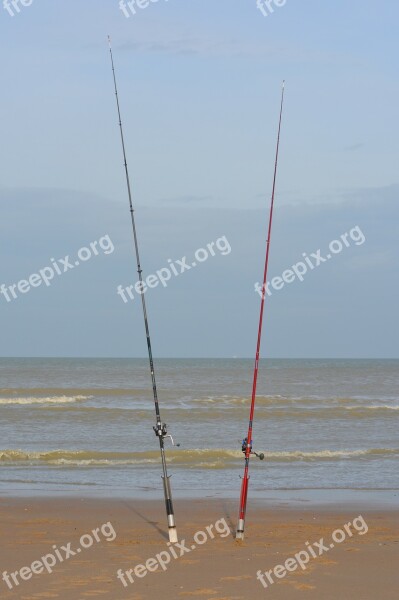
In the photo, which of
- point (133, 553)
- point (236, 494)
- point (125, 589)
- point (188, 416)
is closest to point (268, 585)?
point (125, 589)

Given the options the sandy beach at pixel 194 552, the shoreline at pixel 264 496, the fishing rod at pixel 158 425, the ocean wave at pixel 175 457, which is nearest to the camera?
the sandy beach at pixel 194 552

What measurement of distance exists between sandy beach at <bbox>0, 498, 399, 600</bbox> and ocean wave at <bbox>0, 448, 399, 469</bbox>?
460 cm

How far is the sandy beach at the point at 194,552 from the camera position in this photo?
6398 millimetres

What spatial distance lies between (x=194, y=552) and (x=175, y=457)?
8.66 meters

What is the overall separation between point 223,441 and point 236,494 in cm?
770

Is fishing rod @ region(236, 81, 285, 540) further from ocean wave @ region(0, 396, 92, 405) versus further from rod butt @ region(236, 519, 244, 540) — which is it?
ocean wave @ region(0, 396, 92, 405)

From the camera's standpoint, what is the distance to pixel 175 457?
16.2 metres

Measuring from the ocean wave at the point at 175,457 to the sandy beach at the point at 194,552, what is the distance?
4598mm

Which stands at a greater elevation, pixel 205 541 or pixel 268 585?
pixel 205 541

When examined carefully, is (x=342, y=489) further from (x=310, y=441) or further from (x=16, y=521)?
(x=310, y=441)

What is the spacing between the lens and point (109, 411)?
2828 cm

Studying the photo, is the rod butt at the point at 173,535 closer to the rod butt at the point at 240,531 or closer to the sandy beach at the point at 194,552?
the sandy beach at the point at 194,552

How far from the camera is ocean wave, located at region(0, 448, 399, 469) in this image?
15.4 metres

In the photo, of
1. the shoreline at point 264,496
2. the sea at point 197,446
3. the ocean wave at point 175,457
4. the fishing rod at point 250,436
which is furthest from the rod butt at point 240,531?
the ocean wave at point 175,457
